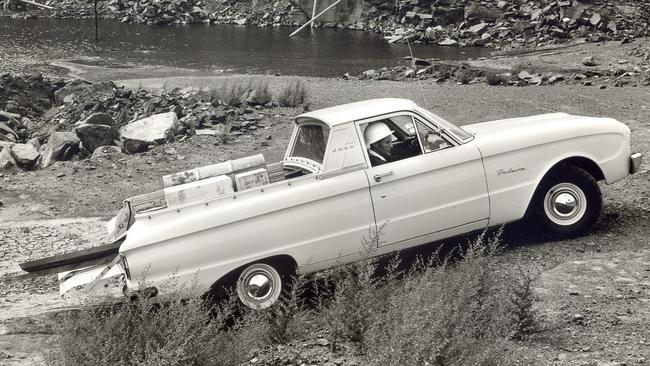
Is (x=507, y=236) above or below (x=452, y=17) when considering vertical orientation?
below

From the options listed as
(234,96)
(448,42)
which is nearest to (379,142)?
(234,96)

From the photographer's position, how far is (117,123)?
666 inches

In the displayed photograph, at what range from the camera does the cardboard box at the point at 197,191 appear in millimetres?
6766

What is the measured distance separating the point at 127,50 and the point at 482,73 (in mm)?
21082

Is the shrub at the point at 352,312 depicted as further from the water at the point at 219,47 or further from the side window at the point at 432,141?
the water at the point at 219,47

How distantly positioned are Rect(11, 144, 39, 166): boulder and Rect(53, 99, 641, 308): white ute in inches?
313

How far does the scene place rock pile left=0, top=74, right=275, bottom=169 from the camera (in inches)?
579

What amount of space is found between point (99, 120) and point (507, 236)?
1073cm

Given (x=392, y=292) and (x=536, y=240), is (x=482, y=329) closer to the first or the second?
(x=392, y=292)

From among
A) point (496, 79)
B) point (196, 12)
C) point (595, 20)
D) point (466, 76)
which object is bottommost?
point (496, 79)

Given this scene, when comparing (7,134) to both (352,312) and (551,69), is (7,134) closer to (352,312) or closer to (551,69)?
(352,312)

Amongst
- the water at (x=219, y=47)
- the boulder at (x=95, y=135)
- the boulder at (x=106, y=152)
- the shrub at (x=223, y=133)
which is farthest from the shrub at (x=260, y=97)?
the water at (x=219, y=47)

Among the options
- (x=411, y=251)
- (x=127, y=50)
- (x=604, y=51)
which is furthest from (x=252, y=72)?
(x=411, y=251)

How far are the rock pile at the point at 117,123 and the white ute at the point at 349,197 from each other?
7.49 metres
